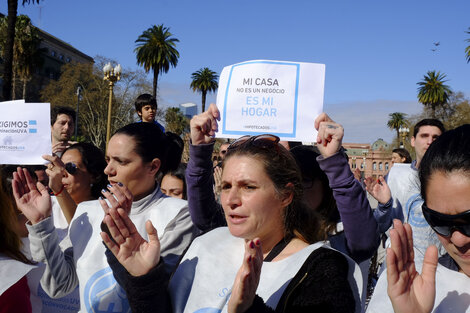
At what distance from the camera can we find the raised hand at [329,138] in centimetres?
245

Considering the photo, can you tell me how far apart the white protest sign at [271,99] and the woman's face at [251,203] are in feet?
2.06

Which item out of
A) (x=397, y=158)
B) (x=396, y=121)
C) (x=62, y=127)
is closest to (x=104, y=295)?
(x=62, y=127)

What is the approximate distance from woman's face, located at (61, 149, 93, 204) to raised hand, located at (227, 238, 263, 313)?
2577 mm

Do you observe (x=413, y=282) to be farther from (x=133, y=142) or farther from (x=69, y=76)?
(x=69, y=76)

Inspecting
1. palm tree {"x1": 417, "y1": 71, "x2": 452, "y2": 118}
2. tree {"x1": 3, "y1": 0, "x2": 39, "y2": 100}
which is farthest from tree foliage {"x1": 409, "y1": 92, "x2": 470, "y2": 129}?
tree {"x1": 3, "y1": 0, "x2": 39, "y2": 100}

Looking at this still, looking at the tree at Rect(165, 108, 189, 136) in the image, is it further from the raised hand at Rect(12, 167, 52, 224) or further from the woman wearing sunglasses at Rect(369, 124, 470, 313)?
the woman wearing sunglasses at Rect(369, 124, 470, 313)

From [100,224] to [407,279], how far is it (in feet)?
6.18

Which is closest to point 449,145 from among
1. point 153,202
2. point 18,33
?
point 153,202

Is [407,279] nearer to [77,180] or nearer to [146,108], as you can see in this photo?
[77,180]

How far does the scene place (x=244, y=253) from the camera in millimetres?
2146

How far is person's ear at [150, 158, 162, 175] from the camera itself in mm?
3214

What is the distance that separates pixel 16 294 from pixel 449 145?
2.17m

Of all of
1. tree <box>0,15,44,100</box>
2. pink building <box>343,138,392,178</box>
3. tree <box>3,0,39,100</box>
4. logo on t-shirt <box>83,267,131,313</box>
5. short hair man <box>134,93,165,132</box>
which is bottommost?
pink building <box>343,138,392,178</box>

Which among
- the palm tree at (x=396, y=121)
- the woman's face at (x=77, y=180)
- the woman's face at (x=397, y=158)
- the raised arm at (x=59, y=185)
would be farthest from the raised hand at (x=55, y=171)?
the palm tree at (x=396, y=121)
